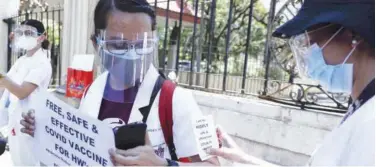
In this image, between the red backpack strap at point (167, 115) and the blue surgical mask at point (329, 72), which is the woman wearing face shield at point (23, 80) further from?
the blue surgical mask at point (329, 72)

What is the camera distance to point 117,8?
172 centimetres

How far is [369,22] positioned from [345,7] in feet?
0.26

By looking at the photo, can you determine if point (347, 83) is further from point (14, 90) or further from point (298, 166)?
point (14, 90)

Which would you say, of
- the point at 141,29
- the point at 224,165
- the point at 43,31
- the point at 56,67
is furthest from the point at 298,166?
the point at 56,67

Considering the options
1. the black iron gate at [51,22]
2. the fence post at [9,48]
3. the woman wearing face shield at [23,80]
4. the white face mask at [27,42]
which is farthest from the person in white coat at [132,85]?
the fence post at [9,48]

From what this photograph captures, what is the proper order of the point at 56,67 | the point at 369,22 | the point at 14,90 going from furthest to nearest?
the point at 56,67 → the point at 14,90 → the point at 369,22

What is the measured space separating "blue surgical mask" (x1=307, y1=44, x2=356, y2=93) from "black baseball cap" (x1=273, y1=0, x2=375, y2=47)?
88mm

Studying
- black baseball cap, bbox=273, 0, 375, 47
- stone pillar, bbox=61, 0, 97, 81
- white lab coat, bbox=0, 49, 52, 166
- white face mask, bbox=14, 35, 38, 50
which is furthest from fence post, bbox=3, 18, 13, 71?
black baseball cap, bbox=273, 0, 375, 47

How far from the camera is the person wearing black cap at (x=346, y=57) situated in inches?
43.2

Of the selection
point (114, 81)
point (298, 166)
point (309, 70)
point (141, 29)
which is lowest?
point (298, 166)

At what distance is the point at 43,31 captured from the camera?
381 centimetres

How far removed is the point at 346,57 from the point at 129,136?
73cm

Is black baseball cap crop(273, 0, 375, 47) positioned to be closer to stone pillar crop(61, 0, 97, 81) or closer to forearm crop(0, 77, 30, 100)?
forearm crop(0, 77, 30, 100)

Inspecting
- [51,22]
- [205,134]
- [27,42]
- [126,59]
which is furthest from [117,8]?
[51,22]
